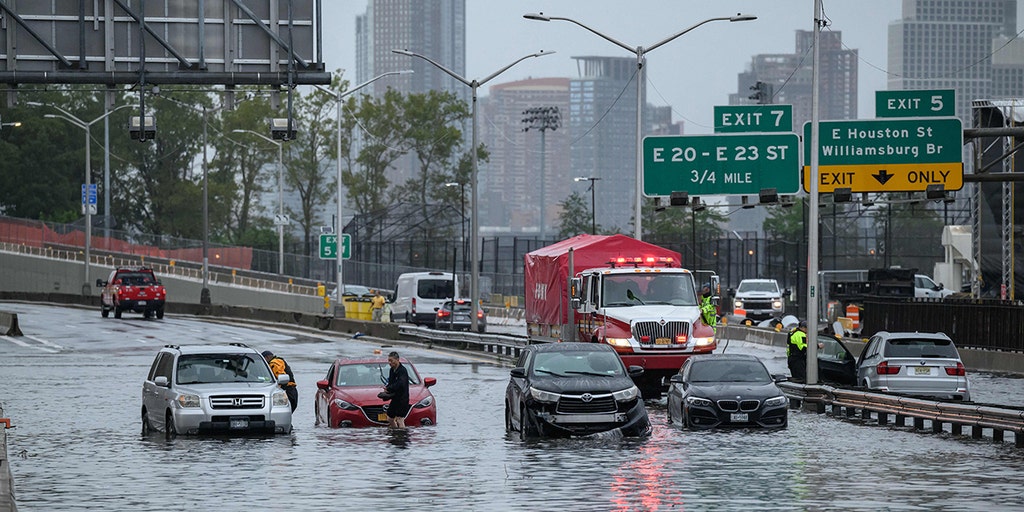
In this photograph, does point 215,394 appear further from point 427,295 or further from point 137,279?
point 137,279

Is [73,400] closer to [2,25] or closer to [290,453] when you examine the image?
[2,25]

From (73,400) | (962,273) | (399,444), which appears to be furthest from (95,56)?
(962,273)

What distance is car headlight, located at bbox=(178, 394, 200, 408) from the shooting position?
2477cm

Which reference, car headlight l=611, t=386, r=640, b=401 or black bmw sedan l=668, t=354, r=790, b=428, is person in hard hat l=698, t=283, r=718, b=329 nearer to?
black bmw sedan l=668, t=354, r=790, b=428

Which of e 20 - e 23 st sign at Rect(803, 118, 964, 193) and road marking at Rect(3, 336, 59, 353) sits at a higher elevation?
e 20 - e 23 st sign at Rect(803, 118, 964, 193)

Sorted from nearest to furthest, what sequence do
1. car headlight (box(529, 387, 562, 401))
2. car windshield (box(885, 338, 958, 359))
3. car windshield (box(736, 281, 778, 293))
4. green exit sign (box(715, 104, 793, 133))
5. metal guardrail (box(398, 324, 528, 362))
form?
car headlight (box(529, 387, 562, 401)), car windshield (box(885, 338, 958, 359)), green exit sign (box(715, 104, 793, 133)), metal guardrail (box(398, 324, 528, 362)), car windshield (box(736, 281, 778, 293))

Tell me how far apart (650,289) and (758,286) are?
134 feet

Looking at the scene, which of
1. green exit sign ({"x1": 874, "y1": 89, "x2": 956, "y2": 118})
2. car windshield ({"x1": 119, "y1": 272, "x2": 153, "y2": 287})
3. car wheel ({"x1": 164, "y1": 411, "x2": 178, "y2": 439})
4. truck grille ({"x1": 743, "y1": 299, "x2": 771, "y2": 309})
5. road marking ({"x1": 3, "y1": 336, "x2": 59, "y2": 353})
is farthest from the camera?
truck grille ({"x1": 743, "y1": 299, "x2": 771, "y2": 309})

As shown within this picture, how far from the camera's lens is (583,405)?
24.4 m

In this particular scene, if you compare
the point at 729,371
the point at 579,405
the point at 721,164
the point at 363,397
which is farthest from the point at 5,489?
the point at 721,164

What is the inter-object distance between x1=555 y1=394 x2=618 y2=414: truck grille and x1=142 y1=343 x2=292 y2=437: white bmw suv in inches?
173

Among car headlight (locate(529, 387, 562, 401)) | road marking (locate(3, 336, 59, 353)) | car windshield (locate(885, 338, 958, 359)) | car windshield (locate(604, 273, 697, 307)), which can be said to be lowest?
road marking (locate(3, 336, 59, 353))

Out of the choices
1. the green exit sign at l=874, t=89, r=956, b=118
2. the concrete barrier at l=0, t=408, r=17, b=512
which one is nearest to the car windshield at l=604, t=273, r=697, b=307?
the green exit sign at l=874, t=89, r=956, b=118

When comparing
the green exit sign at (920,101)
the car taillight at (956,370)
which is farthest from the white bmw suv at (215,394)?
the green exit sign at (920,101)
